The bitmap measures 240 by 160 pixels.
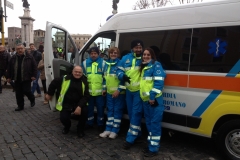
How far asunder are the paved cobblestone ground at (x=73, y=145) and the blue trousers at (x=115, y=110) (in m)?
0.28

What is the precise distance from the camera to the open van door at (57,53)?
472 centimetres

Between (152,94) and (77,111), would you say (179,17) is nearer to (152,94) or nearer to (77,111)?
(152,94)

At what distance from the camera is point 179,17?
12.2ft

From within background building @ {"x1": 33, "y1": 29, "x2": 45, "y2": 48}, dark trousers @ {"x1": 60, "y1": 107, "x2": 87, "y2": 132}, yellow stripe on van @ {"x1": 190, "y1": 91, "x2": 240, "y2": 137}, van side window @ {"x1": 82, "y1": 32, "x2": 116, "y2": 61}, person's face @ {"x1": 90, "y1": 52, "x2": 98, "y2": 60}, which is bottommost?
dark trousers @ {"x1": 60, "y1": 107, "x2": 87, "y2": 132}

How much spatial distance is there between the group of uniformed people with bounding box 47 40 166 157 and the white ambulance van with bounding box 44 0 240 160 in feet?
1.14

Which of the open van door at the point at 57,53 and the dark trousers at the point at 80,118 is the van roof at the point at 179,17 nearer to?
the open van door at the point at 57,53

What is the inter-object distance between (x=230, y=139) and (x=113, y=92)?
202cm

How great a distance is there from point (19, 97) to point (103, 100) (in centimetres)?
294

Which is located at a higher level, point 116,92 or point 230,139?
point 116,92

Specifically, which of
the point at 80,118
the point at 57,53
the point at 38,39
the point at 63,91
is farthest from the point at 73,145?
the point at 38,39

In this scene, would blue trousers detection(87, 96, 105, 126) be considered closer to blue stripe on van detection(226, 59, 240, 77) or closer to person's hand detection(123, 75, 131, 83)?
person's hand detection(123, 75, 131, 83)

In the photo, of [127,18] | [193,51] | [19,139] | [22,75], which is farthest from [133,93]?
[22,75]

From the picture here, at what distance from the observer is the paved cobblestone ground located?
3.63m

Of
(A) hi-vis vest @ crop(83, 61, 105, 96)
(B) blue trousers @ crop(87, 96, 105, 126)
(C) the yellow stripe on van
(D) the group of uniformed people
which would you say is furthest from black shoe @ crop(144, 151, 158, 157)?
(A) hi-vis vest @ crop(83, 61, 105, 96)
